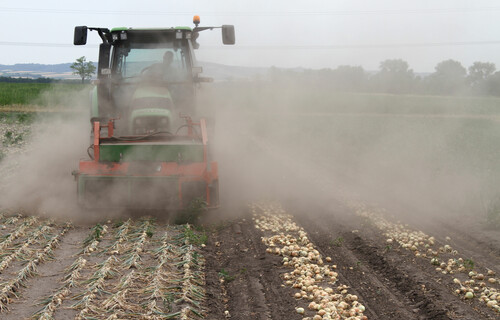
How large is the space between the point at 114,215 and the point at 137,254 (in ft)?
8.15

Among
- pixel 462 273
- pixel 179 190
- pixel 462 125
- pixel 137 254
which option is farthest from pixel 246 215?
pixel 462 125

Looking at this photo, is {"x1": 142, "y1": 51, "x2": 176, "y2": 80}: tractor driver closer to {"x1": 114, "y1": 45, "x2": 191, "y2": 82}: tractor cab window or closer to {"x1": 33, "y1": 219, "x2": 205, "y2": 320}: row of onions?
{"x1": 114, "y1": 45, "x2": 191, "y2": 82}: tractor cab window

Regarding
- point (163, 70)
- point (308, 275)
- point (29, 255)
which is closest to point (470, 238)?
point (308, 275)

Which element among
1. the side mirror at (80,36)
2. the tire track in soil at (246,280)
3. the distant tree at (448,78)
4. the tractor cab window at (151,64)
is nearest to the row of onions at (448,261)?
the tire track in soil at (246,280)

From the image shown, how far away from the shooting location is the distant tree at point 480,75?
16422mm

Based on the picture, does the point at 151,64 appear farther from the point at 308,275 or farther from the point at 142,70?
the point at 308,275

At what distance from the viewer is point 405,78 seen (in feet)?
64.4

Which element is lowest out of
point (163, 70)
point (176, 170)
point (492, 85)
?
point (176, 170)

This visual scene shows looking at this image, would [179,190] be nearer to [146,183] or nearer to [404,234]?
[146,183]

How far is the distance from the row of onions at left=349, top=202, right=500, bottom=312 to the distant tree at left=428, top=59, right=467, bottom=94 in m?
9.54

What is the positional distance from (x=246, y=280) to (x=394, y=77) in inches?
599

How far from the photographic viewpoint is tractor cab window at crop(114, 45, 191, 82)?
34.2 ft

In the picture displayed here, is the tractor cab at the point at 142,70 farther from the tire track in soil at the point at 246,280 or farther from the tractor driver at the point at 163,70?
the tire track in soil at the point at 246,280

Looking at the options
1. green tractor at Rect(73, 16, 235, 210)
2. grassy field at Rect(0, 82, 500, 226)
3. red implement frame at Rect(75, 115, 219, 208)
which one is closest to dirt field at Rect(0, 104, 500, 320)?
green tractor at Rect(73, 16, 235, 210)
